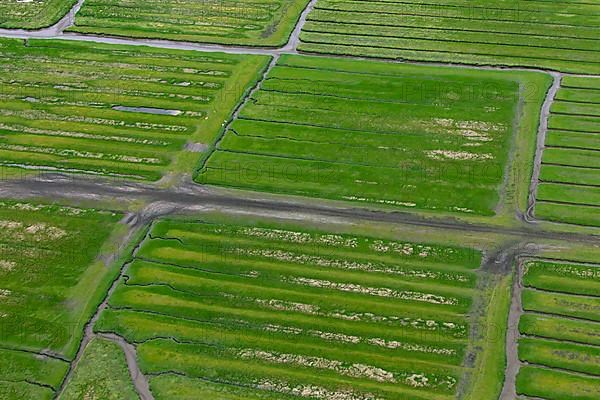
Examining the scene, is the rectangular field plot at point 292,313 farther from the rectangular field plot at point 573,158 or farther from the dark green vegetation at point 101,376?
the rectangular field plot at point 573,158

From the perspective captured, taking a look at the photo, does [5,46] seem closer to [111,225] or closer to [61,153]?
[61,153]

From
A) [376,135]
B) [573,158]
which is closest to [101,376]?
[376,135]

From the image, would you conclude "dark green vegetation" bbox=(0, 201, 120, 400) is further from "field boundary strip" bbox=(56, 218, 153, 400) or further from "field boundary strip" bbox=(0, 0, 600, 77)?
"field boundary strip" bbox=(0, 0, 600, 77)

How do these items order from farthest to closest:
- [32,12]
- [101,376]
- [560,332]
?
[32,12]
[560,332]
[101,376]

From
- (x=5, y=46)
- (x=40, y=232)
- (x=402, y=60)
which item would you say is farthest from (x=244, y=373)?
(x=5, y=46)

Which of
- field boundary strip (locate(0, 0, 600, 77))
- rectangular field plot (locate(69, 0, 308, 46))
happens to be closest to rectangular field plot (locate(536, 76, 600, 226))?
field boundary strip (locate(0, 0, 600, 77))

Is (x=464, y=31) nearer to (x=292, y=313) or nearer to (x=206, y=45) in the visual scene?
(x=206, y=45)

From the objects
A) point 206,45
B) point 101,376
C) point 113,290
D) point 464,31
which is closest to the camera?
point 101,376
